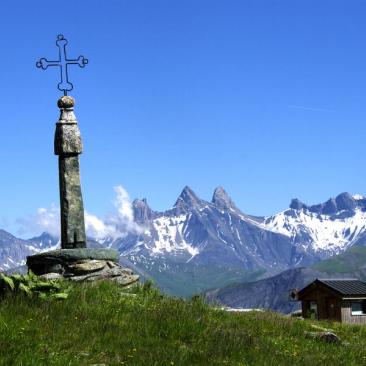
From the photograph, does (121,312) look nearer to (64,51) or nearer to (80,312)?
(80,312)

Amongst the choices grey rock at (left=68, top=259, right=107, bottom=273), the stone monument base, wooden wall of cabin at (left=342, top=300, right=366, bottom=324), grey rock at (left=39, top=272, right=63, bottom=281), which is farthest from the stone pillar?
wooden wall of cabin at (left=342, top=300, right=366, bottom=324)

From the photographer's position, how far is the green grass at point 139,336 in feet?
43.3

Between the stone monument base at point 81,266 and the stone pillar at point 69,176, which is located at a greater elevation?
the stone pillar at point 69,176

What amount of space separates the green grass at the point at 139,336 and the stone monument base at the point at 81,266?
3.57 feet

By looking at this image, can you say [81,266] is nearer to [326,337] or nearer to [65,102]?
[65,102]

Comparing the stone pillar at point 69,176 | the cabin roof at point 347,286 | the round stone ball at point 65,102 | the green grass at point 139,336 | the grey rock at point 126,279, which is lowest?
the cabin roof at point 347,286

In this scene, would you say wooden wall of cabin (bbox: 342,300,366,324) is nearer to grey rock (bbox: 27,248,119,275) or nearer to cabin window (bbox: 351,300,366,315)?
cabin window (bbox: 351,300,366,315)

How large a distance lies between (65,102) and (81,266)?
579 centimetres

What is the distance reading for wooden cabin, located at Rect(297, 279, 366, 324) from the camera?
75250 millimetres

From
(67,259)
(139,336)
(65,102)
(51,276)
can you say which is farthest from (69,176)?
(139,336)

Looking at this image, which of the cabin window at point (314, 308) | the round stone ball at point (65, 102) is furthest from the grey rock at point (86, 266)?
the cabin window at point (314, 308)

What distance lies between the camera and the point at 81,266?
20812 mm

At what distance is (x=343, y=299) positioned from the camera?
75.3 meters

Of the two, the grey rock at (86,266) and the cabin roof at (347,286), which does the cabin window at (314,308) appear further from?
the grey rock at (86,266)
